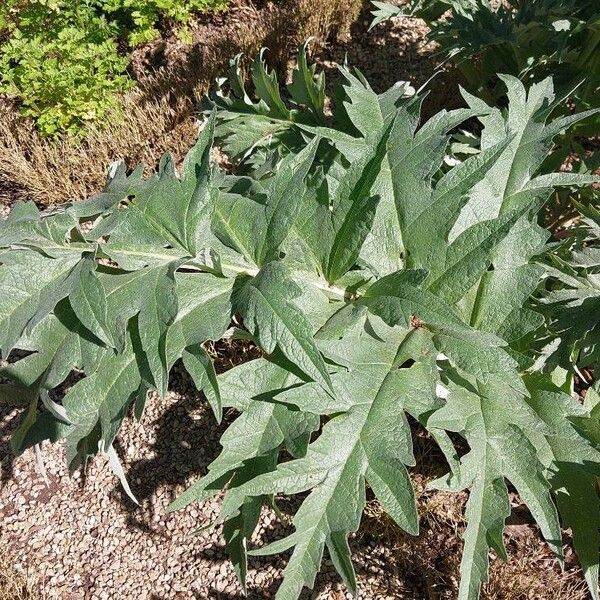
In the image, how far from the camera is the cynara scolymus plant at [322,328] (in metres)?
1.22

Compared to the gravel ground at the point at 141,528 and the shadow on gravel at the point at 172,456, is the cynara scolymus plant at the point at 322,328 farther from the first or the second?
the shadow on gravel at the point at 172,456

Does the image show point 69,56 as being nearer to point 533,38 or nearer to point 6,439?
point 6,439

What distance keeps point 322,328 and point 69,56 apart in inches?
112

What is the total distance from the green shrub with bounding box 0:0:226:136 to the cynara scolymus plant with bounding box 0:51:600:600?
228cm

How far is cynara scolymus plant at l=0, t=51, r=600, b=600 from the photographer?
122cm

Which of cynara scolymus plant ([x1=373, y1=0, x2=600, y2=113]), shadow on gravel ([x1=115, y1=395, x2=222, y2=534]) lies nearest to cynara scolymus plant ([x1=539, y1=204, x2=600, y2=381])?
cynara scolymus plant ([x1=373, y1=0, x2=600, y2=113])

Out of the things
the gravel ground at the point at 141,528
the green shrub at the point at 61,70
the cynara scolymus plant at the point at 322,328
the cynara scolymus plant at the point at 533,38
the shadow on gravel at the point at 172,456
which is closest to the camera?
the cynara scolymus plant at the point at 322,328

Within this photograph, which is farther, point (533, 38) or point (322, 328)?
point (533, 38)

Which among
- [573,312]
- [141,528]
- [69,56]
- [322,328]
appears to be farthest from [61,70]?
[573,312]

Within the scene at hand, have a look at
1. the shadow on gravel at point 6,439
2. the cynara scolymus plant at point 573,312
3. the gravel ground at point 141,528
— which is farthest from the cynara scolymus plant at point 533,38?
the shadow on gravel at point 6,439

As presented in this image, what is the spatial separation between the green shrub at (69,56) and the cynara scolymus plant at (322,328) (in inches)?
89.7

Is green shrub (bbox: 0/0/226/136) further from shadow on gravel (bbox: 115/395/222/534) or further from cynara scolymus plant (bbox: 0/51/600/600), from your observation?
cynara scolymus plant (bbox: 0/51/600/600)

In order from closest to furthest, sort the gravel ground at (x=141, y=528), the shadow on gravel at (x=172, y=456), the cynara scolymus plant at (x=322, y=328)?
the cynara scolymus plant at (x=322, y=328) → the gravel ground at (x=141, y=528) → the shadow on gravel at (x=172, y=456)

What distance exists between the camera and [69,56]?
11.6 feet
